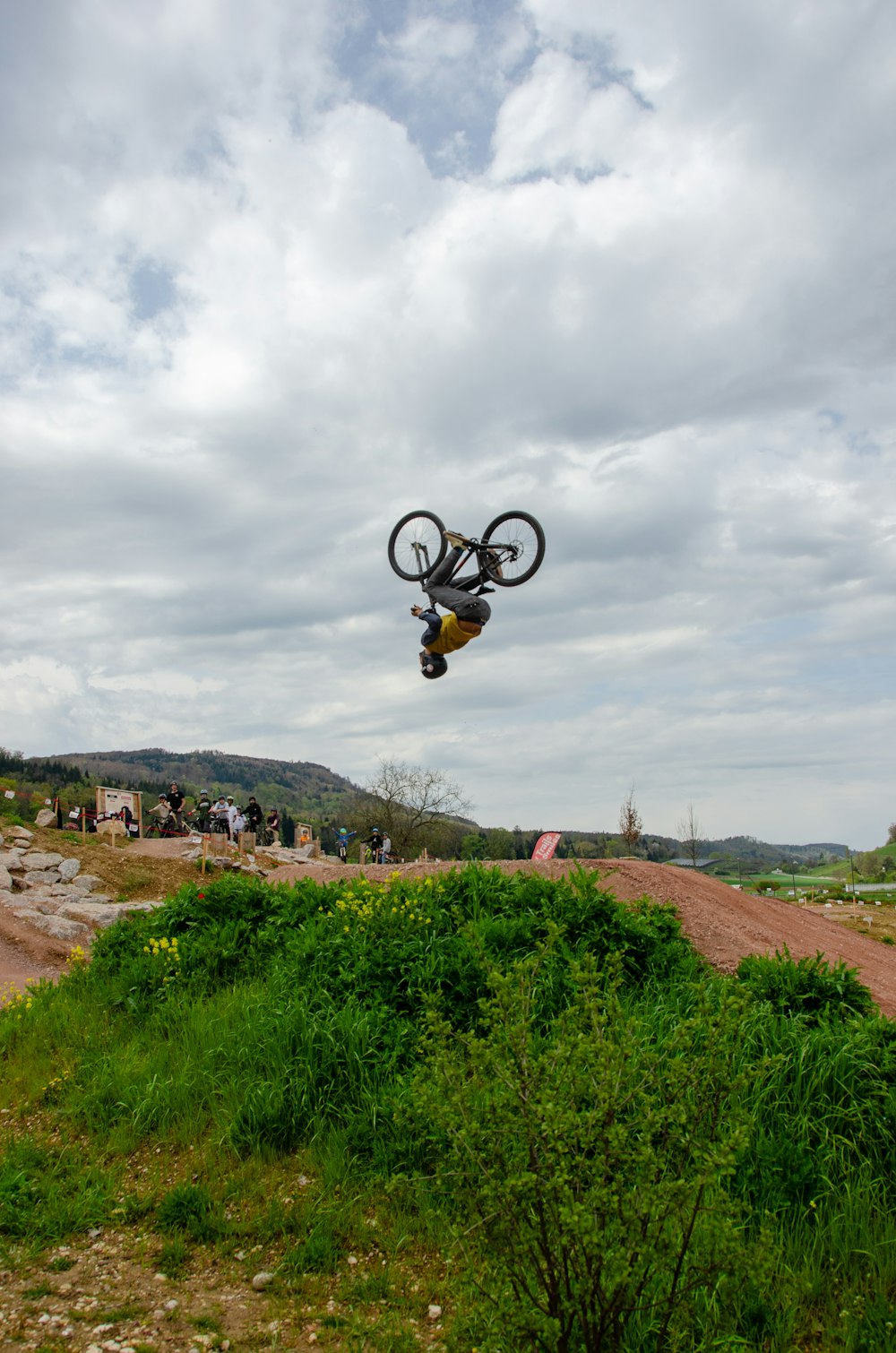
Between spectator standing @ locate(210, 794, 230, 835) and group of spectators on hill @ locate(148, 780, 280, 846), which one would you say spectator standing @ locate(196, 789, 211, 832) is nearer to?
group of spectators on hill @ locate(148, 780, 280, 846)

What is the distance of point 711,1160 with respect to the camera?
264cm

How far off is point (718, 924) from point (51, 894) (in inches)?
556

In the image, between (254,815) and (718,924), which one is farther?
(254,815)

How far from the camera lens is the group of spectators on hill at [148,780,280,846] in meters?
26.4

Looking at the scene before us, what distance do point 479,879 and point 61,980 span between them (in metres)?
4.09

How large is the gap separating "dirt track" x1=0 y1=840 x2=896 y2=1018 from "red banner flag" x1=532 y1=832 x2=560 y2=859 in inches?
44.1

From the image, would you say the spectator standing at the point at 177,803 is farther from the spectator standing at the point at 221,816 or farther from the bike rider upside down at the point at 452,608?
the bike rider upside down at the point at 452,608

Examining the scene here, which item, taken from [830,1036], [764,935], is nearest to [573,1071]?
[830,1036]

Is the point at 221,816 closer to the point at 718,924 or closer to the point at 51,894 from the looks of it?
the point at 51,894

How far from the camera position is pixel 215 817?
26.5 metres

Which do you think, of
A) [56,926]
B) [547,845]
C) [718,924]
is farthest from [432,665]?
[56,926]

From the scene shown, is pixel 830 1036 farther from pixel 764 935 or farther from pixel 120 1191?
pixel 120 1191

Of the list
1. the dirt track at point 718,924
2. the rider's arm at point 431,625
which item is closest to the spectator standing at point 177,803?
the dirt track at point 718,924

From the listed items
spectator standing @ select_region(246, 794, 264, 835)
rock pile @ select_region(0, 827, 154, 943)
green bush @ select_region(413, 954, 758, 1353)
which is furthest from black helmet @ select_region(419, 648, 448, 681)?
spectator standing @ select_region(246, 794, 264, 835)
